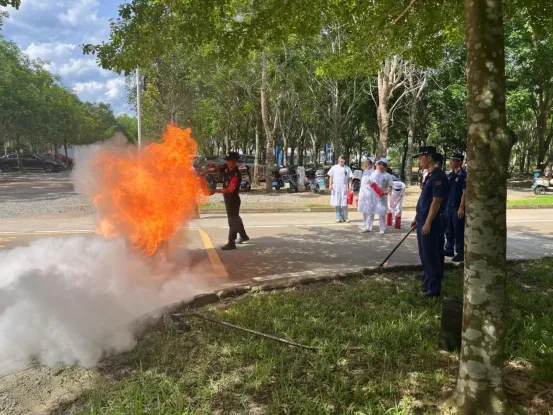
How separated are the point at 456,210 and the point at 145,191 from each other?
508 centimetres

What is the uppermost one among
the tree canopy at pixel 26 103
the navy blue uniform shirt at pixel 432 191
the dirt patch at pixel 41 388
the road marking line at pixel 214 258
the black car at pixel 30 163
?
the tree canopy at pixel 26 103

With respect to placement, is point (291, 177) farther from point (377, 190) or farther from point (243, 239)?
point (243, 239)

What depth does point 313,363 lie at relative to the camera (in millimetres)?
3318

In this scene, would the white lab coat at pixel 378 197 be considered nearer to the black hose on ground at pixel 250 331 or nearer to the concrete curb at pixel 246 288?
the concrete curb at pixel 246 288

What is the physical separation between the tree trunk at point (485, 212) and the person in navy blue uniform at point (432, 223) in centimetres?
235

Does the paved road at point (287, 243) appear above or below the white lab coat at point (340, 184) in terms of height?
below

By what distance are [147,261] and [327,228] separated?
548 cm

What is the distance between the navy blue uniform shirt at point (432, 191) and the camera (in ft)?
16.0

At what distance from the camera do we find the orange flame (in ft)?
18.8

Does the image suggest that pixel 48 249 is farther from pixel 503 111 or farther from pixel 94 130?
pixel 94 130

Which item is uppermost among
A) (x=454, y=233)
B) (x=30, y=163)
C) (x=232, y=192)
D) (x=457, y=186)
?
(x=30, y=163)

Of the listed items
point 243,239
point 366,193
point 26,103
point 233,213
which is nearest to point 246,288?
point 233,213

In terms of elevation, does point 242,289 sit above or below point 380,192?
below

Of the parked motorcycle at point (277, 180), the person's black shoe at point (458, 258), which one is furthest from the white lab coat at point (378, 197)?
the parked motorcycle at point (277, 180)
